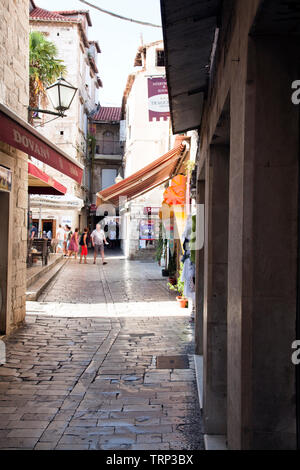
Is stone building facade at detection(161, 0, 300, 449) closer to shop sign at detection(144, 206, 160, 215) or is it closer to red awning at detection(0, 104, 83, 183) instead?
red awning at detection(0, 104, 83, 183)

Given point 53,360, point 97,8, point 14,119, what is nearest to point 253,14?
point 14,119

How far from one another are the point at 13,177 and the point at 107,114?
38761 millimetres

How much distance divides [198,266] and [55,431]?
3028 millimetres

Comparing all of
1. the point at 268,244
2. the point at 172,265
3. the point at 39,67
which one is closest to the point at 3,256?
the point at 268,244

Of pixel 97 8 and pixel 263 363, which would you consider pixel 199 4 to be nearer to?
pixel 263 363

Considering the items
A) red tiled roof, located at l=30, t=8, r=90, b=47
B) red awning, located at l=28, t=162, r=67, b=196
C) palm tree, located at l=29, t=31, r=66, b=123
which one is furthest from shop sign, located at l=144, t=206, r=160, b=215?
red tiled roof, located at l=30, t=8, r=90, b=47

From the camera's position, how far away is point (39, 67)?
1922 cm

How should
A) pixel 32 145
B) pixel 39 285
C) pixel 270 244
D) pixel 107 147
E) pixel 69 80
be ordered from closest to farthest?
pixel 270 244
pixel 32 145
pixel 39 285
pixel 69 80
pixel 107 147

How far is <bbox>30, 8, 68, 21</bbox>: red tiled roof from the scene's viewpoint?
3391 centimetres

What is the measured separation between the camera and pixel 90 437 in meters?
4.06

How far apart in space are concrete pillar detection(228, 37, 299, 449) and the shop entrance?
5.94 m

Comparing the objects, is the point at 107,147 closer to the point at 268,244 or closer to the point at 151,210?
the point at 151,210

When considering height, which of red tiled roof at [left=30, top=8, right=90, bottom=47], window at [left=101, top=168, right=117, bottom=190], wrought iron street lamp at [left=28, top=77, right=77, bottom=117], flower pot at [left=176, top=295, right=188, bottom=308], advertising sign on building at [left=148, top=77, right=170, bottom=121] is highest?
red tiled roof at [left=30, top=8, right=90, bottom=47]

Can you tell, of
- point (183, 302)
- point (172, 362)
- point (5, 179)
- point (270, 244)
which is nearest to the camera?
point (270, 244)
